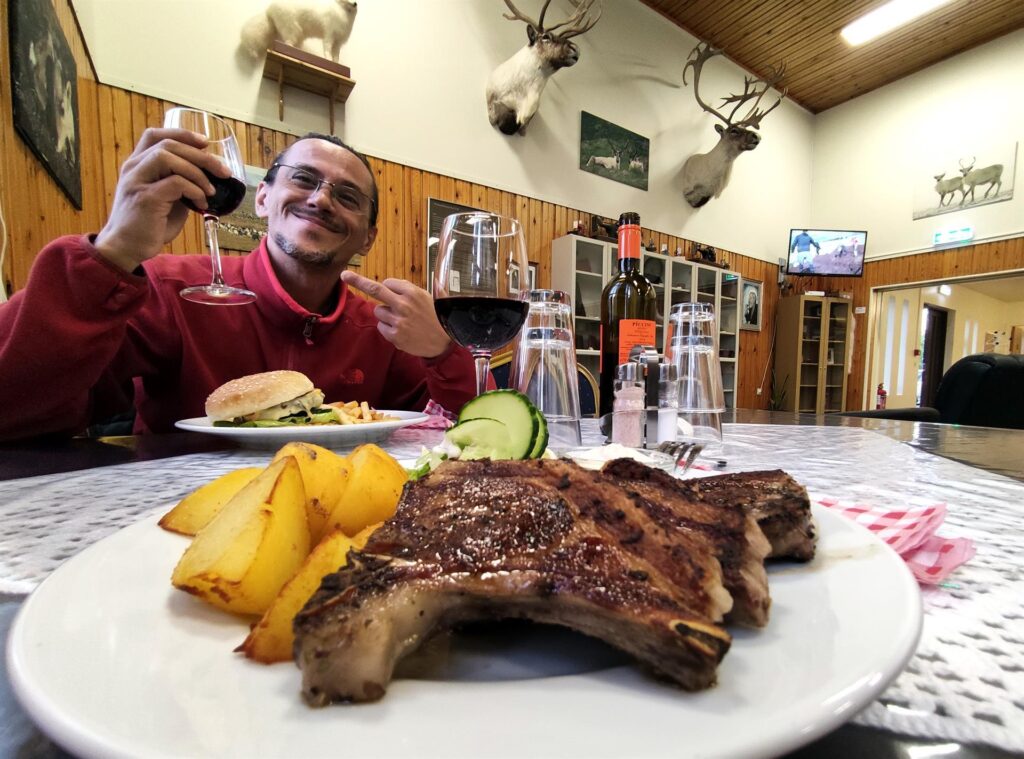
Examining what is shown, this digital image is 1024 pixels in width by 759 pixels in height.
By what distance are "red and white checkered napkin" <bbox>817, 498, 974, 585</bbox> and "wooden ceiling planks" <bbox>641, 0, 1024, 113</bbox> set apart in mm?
7881

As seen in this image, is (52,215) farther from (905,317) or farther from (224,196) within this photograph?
(905,317)

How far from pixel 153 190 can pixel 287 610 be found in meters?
1.54

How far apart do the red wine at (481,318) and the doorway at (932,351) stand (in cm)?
1382

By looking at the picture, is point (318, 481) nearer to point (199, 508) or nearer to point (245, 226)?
point (199, 508)

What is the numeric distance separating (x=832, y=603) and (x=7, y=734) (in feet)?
2.11

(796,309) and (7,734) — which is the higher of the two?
(796,309)

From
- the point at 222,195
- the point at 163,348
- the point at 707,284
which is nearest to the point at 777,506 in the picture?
the point at 222,195

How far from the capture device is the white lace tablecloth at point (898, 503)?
402 mm

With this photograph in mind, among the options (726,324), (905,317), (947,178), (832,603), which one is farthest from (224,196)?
(905,317)

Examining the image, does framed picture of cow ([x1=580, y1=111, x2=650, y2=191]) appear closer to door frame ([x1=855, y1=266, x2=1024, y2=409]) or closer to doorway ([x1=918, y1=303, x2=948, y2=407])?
door frame ([x1=855, y1=266, x2=1024, y2=409])

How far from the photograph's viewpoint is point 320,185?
2293mm

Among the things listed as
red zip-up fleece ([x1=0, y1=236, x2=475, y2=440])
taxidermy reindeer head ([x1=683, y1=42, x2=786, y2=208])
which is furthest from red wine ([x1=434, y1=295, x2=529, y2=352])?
taxidermy reindeer head ([x1=683, y1=42, x2=786, y2=208])

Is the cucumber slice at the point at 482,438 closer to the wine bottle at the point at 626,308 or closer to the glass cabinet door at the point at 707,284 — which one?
the wine bottle at the point at 626,308

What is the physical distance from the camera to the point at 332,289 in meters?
2.56
